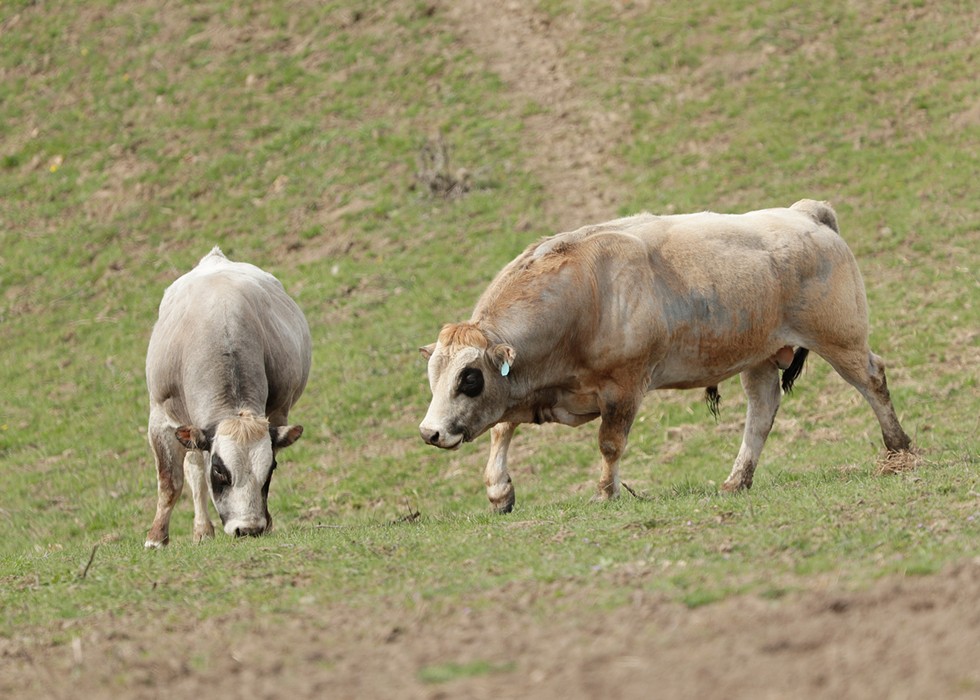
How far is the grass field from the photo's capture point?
9016 mm

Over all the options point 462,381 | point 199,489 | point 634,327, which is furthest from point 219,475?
point 634,327

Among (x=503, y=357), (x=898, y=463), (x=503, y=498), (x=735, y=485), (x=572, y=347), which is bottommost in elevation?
(x=735, y=485)

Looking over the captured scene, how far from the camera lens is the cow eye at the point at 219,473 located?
457 inches

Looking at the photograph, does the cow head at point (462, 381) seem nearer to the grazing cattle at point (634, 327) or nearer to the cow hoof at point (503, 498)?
the grazing cattle at point (634, 327)

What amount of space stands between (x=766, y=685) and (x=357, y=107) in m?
24.8

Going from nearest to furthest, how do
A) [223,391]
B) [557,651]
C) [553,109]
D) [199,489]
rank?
1. [557,651]
2. [223,391]
3. [199,489]
4. [553,109]

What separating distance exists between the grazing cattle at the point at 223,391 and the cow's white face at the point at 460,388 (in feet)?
4.15

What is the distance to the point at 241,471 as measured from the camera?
1160 cm

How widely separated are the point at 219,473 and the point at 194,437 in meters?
0.50

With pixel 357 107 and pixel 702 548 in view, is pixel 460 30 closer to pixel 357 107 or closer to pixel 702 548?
pixel 357 107

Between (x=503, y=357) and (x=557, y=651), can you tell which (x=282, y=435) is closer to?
(x=503, y=357)

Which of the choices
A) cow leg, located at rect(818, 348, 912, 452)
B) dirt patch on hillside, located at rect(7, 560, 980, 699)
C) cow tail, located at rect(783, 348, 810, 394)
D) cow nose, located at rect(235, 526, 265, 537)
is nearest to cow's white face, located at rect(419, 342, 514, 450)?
cow nose, located at rect(235, 526, 265, 537)

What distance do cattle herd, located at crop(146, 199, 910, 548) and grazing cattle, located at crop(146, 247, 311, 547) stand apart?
19mm

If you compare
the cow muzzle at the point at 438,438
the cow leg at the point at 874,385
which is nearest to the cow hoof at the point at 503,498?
the cow muzzle at the point at 438,438
